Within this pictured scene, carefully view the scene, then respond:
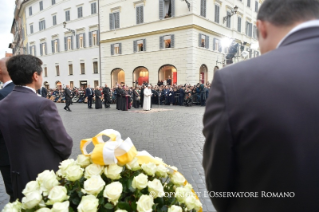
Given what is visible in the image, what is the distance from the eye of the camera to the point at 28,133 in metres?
1.81

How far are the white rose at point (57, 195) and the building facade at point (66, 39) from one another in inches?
1133

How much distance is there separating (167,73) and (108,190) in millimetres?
24884

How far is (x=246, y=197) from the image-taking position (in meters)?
0.98

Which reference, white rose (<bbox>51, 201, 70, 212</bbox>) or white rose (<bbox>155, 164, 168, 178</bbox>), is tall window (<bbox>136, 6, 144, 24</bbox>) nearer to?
white rose (<bbox>155, 164, 168, 178</bbox>)

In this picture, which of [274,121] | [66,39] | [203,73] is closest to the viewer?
[274,121]

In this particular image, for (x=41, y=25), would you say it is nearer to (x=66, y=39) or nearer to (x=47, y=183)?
(x=66, y=39)

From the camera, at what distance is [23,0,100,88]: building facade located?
94.9ft

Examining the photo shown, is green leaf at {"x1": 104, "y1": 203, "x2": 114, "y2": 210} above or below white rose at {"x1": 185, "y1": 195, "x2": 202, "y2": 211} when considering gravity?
above

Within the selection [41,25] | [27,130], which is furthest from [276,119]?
[41,25]

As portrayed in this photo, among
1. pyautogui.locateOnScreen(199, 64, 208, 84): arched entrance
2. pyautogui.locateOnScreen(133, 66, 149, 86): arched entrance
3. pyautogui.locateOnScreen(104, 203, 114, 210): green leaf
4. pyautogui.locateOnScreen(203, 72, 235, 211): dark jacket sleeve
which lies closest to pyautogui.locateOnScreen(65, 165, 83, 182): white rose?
pyautogui.locateOnScreen(104, 203, 114, 210): green leaf

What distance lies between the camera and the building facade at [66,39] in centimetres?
2891

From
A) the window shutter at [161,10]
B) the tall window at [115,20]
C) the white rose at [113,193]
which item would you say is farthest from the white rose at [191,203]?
the tall window at [115,20]

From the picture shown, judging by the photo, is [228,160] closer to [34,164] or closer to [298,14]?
[298,14]

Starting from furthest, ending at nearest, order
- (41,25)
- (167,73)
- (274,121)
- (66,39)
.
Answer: (41,25) → (66,39) → (167,73) → (274,121)
